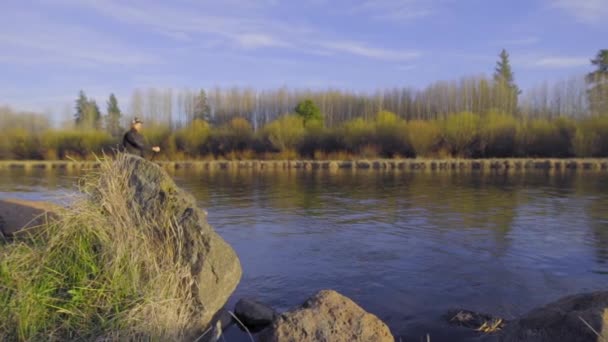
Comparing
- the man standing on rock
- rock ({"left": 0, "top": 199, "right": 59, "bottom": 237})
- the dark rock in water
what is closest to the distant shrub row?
the man standing on rock

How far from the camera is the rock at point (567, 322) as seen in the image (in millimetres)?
3340

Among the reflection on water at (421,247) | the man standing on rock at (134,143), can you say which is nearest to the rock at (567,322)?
the reflection on water at (421,247)

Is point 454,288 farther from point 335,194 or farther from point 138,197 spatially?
point 335,194

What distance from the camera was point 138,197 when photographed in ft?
20.1

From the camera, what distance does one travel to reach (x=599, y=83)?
158ft

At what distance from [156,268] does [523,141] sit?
38658mm

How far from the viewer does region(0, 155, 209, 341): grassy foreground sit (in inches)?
173

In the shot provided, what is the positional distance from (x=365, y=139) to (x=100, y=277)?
127 ft

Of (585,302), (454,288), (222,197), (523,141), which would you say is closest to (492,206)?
(454,288)

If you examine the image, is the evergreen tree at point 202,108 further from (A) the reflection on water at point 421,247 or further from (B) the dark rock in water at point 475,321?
(B) the dark rock in water at point 475,321

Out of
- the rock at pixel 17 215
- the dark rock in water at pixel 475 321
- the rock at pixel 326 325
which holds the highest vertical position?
the rock at pixel 17 215

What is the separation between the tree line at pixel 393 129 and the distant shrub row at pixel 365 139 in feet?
0.29

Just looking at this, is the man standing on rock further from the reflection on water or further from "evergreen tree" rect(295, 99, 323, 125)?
"evergreen tree" rect(295, 99, 323, 125)

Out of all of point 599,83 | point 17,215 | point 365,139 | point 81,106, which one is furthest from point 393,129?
point 81,106
